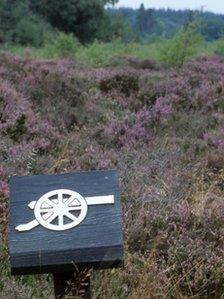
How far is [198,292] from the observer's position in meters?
4.39

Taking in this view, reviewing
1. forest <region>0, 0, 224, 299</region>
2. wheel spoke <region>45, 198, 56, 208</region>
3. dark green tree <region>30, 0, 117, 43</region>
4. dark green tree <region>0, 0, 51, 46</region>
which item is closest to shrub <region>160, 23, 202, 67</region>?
forest <region>0, 0, 224, 299</region>

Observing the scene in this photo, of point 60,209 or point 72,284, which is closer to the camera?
point 60,209

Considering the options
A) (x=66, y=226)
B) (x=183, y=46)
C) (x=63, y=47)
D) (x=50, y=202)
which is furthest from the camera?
(x=63, y=47)

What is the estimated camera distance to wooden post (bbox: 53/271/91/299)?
3461mm

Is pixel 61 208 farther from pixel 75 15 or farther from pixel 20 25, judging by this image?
pixel 75 15

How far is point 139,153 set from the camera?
693 cm

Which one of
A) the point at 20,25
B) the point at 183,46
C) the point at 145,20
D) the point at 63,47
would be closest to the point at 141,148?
the point at 183,46

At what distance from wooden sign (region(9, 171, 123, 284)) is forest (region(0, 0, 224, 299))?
1.82 ft

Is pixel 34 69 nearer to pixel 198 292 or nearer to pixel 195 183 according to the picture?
pixel 195 183

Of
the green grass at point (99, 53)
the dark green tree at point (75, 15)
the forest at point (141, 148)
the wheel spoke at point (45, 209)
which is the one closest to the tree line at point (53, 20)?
the dark green tree at point (75, 15)

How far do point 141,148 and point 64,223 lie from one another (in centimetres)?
408

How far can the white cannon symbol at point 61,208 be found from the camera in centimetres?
339

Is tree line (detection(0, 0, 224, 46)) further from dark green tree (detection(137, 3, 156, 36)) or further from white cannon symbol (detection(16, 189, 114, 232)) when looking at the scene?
dark green tree (detection(137, 3, 156, 36))

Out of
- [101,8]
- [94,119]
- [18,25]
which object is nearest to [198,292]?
[94,119]
